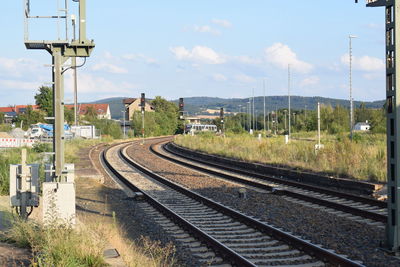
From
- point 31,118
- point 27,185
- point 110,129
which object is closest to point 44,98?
point 31,118

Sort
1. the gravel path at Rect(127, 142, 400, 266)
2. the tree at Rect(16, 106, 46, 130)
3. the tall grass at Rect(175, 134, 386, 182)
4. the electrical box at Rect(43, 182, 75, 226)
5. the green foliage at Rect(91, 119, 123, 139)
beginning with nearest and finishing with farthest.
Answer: the gravel path at Rect(127, 142, 400, 266) → the electrical box at Rect(43, 182, 75, 226) → the tall grass at Rect(175, 134, 386, 182) → the green foliage at Rect(91, 119, 123, 139) → the tree at Rect(16, 106, 46, 130)

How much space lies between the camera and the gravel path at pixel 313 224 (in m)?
9.30

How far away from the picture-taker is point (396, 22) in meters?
9.49

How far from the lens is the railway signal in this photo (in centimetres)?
940

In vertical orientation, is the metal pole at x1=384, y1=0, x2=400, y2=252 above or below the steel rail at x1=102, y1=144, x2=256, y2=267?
above

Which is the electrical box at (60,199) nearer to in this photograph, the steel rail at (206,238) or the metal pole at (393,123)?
the steel rail at (206,238)

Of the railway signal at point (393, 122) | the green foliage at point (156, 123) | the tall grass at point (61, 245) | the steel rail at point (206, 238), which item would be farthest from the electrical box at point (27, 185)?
the green foliage at point (156, 123)

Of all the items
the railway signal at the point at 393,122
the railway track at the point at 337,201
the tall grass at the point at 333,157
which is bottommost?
the railway track at the point at 337,201

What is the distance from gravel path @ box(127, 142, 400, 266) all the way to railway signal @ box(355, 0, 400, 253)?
1.45ft

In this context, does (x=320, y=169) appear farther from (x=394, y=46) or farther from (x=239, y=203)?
(x=394, y=46)

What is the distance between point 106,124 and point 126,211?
71864mm

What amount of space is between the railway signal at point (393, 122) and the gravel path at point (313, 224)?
0.44 metres

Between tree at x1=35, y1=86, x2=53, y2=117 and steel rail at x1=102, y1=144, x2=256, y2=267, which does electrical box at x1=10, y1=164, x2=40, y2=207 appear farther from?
tree at x1=35, y1=86, x2=53, y2=117

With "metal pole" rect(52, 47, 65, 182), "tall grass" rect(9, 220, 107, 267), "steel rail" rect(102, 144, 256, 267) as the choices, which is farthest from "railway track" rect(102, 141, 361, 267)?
"metal pole" rect(52, 47, 65, 182)
